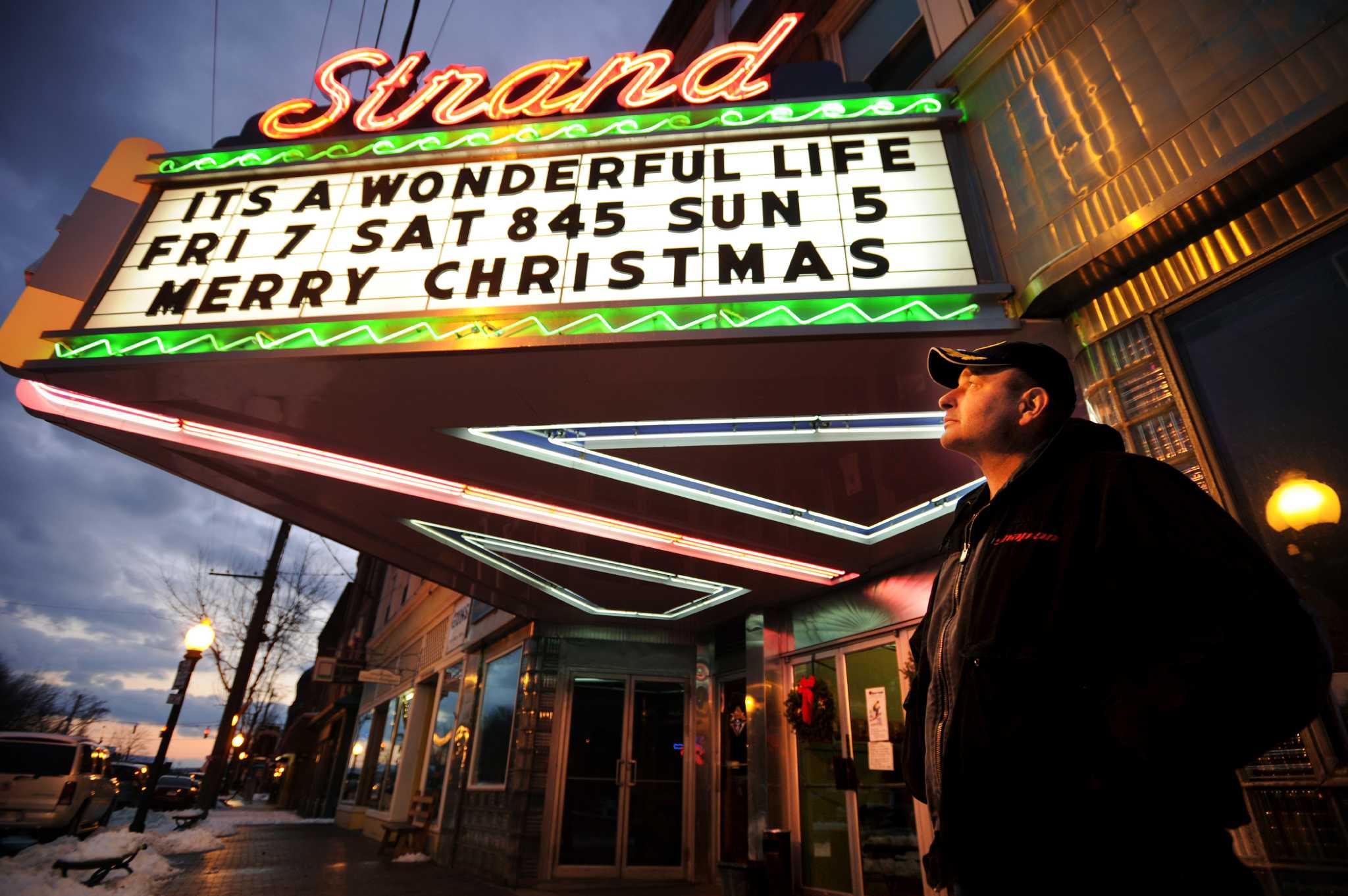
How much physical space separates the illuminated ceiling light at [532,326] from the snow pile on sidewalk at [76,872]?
5.56 meters

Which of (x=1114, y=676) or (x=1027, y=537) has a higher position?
(x=1027, y=537)

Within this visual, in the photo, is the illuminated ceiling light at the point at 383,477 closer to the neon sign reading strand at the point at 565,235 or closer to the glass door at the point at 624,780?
the neon sign reading strand at the point at 565,235

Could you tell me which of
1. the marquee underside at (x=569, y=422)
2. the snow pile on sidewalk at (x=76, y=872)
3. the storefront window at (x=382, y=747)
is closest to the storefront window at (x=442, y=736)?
the storefront window at (x=382, y=747)

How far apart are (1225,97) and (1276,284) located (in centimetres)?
97

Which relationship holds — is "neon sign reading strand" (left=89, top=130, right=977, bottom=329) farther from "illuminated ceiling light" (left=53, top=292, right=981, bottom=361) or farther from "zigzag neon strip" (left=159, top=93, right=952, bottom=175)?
"zigzag neon strip" (left=159, top=93, right=952, bottom=175)

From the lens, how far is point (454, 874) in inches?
405

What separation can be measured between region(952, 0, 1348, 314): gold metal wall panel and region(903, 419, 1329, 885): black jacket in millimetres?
2436

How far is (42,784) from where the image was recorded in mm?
11109

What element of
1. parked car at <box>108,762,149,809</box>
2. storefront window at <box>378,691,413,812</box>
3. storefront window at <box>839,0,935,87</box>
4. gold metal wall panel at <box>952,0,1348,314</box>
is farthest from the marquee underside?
parked car at <box>108,762,149,809</box>

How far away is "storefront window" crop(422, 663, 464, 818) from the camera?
12727 mm

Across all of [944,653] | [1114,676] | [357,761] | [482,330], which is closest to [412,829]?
[357,761]

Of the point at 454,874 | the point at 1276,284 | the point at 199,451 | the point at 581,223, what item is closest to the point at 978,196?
the point at 1276,284

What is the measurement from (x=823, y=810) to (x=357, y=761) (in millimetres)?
18290

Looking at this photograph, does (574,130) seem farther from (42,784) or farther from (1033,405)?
(42,784)
